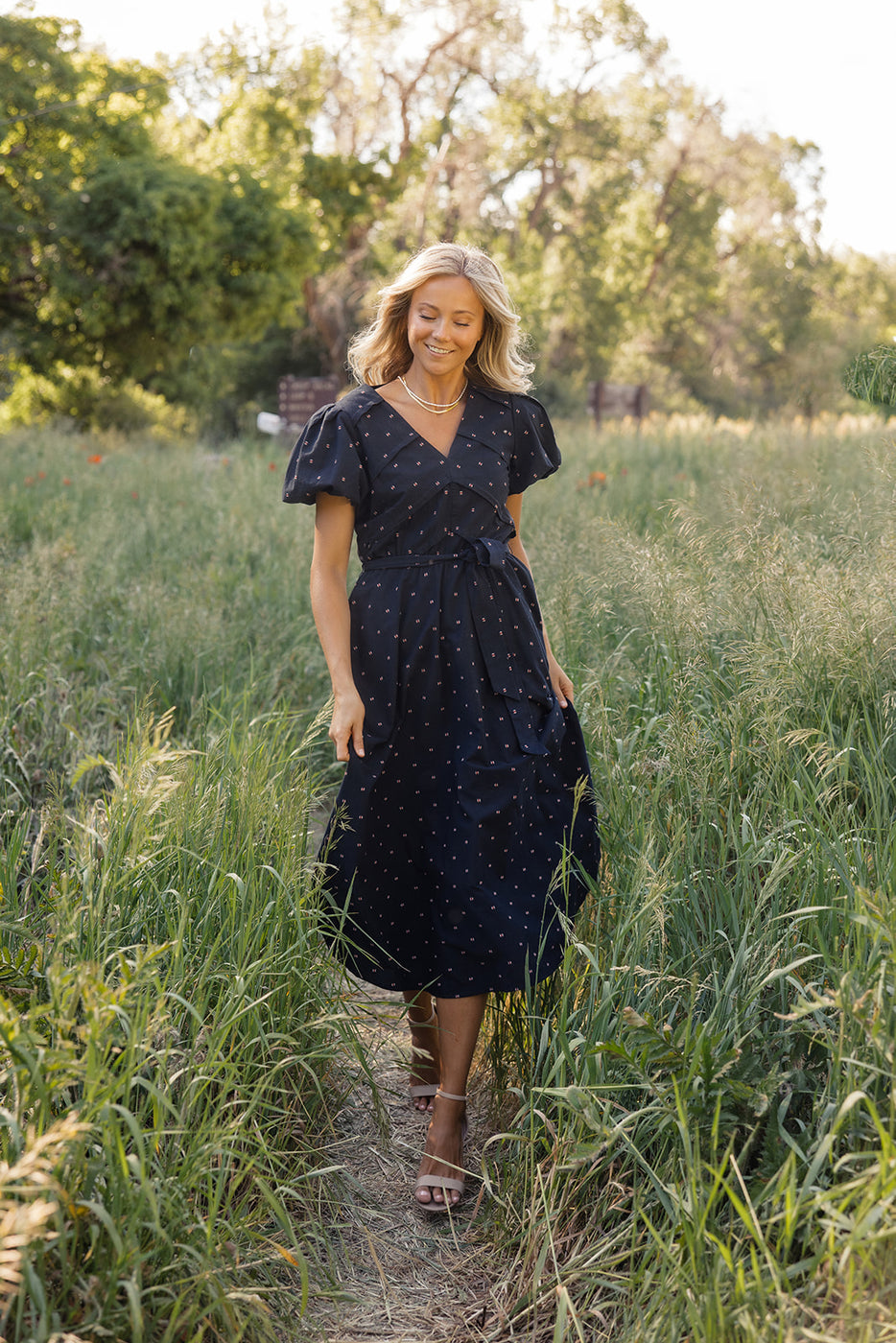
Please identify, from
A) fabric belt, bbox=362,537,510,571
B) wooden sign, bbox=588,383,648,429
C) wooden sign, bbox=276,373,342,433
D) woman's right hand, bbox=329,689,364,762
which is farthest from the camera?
wooden sign, bbox=588,383,648,429

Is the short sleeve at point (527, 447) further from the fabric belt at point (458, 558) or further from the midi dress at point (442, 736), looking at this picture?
the fabric belt at point (458, 558)

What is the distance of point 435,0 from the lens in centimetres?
2316

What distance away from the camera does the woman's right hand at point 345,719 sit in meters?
2.33

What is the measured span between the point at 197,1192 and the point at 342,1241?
1.59ft

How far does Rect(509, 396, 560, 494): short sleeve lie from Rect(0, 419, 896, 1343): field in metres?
0.58

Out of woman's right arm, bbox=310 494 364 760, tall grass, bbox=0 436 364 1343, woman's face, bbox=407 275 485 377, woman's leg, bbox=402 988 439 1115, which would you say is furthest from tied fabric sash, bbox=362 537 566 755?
woman's leg, bbox=402 988 439 1115

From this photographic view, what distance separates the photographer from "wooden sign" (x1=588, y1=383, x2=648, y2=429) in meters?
14.9

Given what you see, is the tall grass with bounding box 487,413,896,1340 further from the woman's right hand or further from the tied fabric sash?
the woman's right hand

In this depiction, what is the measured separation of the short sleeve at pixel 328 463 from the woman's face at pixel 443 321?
0.23 meters

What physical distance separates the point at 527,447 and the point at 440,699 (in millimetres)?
677

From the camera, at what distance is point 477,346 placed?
8.60ft

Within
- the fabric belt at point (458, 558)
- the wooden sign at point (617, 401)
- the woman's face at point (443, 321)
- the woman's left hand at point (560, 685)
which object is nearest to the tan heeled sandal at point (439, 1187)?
the woman's left hand at point (560, 685)

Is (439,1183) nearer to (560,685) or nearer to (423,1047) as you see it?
(423,1047)

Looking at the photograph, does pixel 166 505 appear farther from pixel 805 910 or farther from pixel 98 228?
pixel 98 228
